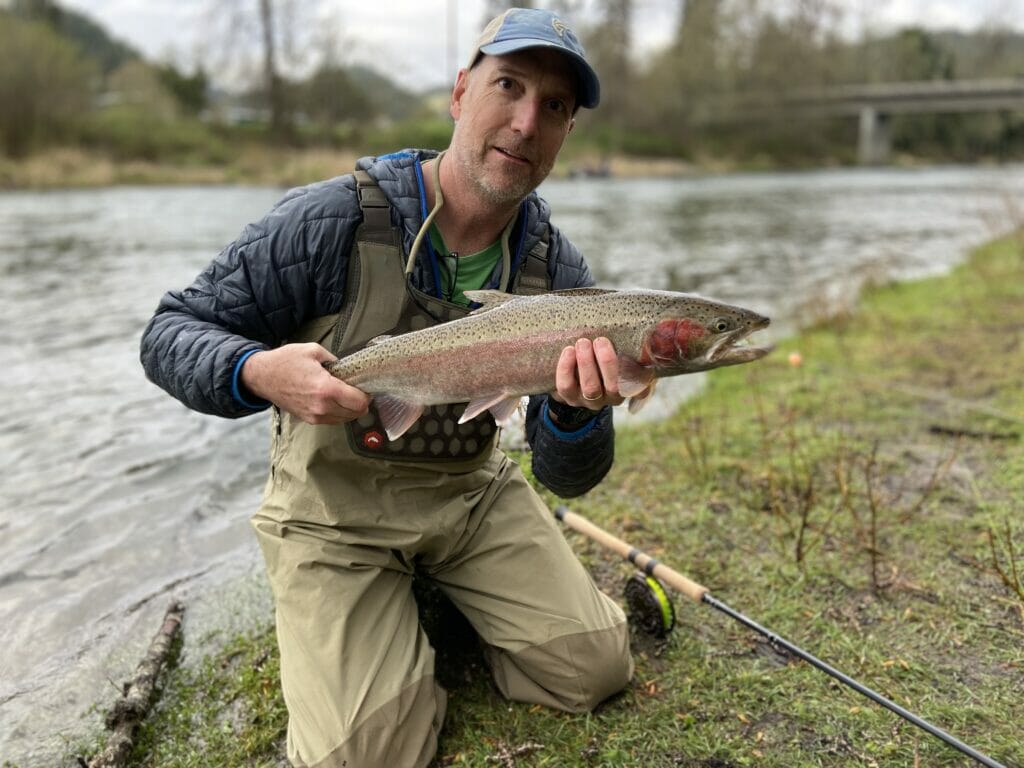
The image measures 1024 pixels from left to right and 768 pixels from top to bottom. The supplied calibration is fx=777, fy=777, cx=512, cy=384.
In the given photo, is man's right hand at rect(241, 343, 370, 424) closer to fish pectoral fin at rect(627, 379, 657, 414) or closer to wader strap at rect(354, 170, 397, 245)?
wader strap at rect(354, 170, 397, 245)

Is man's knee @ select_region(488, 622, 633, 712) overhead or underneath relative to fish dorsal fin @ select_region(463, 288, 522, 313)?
underneath

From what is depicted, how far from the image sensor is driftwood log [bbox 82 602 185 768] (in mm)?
2494

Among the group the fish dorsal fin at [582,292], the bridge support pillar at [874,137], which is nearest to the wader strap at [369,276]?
the fish dorsal fin at [582,292]

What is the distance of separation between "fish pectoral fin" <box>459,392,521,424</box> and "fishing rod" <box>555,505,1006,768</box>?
1.07 m

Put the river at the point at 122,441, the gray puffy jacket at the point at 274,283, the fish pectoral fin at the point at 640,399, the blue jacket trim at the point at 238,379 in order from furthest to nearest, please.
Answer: the river at the point at 122,441 → the fish pectoral fin at the point at 640,399 → the gray puffy jacket at the point at 274,283 → the blue jacket trim at the point at 238,379

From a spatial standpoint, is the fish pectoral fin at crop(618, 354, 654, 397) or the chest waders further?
the chest waders

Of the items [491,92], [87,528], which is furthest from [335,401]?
[87,528]

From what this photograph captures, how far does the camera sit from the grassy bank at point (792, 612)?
253 cm

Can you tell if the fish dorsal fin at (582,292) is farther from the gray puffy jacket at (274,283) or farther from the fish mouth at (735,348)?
the gray puffy jacket at (274,283)

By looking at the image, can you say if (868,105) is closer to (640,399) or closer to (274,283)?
(640,399)

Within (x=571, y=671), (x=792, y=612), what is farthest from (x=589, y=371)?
(x=792, y=612)

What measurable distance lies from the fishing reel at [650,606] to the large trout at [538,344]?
967 mm

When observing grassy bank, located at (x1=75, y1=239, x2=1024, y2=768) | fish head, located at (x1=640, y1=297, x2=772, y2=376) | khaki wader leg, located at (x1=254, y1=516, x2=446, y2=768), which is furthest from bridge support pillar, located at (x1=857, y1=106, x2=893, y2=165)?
khaki wader leg, located at (x1=254, y1=516, x2=446, y2=768)

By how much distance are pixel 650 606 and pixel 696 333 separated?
1197mm
